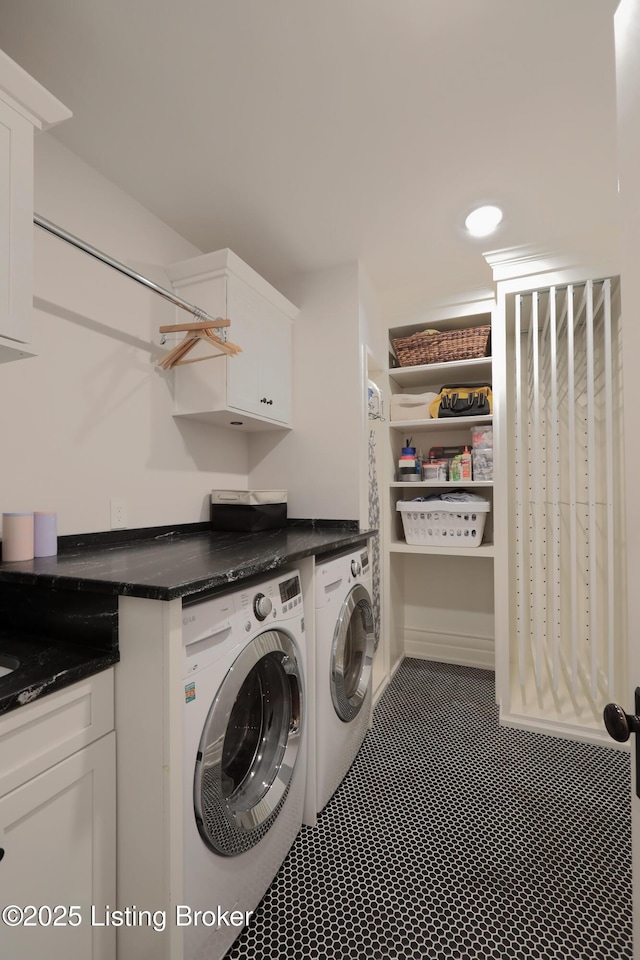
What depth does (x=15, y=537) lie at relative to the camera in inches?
52.8

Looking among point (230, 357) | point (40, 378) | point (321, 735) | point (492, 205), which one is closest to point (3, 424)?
point (40, 378)

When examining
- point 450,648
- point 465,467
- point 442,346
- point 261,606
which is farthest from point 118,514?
A: point 450,648

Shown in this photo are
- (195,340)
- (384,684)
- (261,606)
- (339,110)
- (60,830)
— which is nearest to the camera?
(60,830)

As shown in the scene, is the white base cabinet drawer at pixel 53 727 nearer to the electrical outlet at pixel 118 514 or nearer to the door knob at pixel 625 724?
the electrical outlet at pixel 118 514

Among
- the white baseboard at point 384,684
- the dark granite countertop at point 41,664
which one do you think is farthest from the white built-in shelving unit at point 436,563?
the dark granite countertop at point 41,664

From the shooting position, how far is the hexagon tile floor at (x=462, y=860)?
121 cm

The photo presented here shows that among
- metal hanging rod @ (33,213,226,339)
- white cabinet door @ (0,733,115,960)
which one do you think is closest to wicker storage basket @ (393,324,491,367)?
metal hanging rod @ (33,213,226,339)

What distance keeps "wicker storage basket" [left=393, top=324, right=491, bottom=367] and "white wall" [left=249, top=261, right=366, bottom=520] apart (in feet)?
1.90

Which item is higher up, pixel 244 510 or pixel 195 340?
pixel 195 340

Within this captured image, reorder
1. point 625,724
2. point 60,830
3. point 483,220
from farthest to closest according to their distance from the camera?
point 483,220, point 60,830, point 625,724

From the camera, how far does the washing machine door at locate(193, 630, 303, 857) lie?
1.06 metres

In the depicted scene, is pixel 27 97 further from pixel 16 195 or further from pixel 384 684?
pixel 384 684

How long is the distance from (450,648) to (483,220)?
2.70 metres

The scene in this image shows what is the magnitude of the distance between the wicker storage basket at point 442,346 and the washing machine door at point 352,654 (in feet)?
5.15
